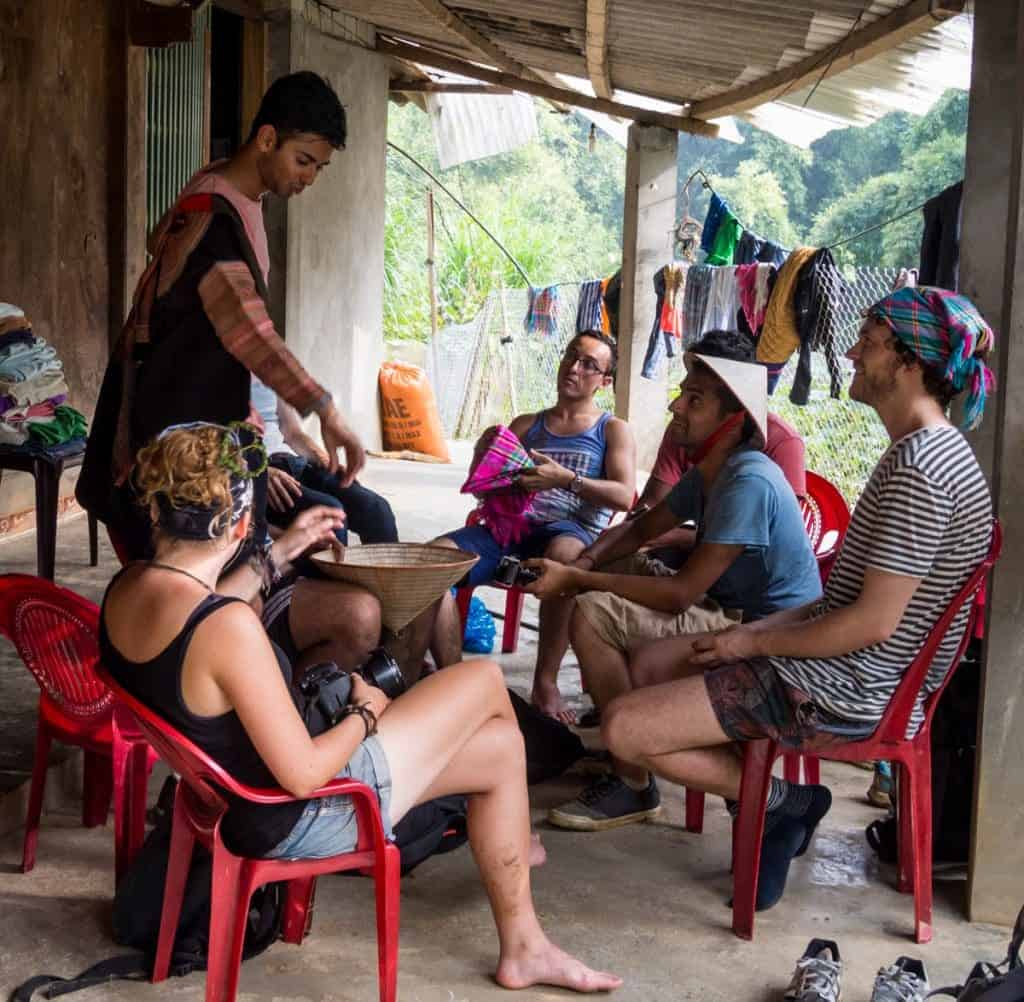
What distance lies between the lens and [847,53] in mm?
6277

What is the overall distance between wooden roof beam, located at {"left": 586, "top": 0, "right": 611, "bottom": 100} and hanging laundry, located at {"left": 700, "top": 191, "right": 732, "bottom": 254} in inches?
41.8

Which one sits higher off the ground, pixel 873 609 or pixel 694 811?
pixel 873 609

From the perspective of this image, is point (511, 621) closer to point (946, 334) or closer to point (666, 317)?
point (946, 334)

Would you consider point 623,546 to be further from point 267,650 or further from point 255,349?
point 267,650

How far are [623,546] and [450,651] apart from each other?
0.66 meters

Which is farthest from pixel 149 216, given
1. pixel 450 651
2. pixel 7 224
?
pixel 450 651

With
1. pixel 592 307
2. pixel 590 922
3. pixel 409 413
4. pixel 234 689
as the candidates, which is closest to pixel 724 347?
pixel 590 922

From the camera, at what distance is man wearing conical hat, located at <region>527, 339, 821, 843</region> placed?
370cm

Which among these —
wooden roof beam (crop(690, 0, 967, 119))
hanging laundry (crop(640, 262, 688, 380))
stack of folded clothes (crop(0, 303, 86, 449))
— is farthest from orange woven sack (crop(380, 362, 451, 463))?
stack of folded clothes (crop(0, 303, 86, 449))

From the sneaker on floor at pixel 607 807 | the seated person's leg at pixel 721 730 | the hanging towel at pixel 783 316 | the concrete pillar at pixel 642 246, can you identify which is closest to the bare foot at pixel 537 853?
the sneaker on floor at pixel 607 807

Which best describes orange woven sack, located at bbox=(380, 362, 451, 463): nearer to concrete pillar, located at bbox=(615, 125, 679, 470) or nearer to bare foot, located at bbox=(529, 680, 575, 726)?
concrete pillar, located at bbox=(615, 125, 679, 470)

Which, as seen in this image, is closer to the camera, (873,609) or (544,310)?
(873,609)

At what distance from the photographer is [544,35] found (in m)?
8.40

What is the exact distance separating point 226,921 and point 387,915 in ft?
0.97
